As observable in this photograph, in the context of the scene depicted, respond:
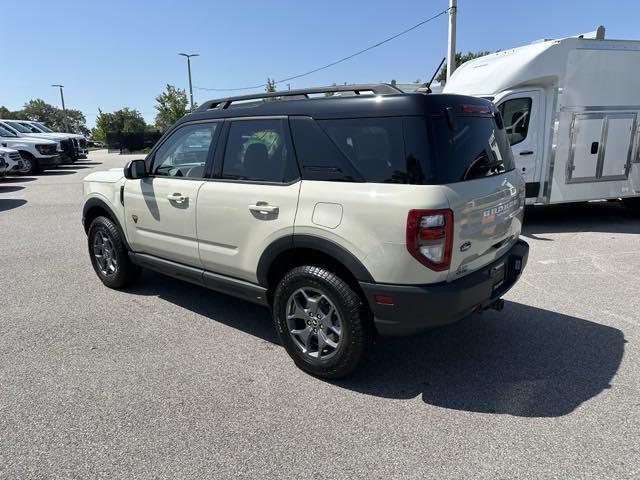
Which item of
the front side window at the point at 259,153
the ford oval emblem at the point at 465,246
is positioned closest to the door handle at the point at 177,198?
the front side window at the point at 259,153

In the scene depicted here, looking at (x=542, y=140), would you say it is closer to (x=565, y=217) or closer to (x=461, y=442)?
(x=565, y=217)

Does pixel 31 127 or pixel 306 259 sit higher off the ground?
pixel 31 127

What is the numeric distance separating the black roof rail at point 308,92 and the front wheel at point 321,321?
124cm

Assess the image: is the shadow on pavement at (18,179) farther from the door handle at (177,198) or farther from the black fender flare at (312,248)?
the black fender flare at (312,248)

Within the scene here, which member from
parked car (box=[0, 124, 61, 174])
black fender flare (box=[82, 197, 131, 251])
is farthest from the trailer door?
parked car (box=[0, 124, 61, 174])

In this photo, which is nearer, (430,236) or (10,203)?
(430,236)

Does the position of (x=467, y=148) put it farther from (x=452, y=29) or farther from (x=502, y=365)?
(x=452, y=29)

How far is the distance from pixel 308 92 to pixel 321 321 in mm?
1672

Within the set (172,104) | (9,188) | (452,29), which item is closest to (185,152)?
(452,29)

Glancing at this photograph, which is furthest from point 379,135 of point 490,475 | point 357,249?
point 490,475

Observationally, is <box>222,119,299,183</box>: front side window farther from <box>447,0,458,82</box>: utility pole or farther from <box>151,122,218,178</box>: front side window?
<box>447,0,458,82</box>: utility pole

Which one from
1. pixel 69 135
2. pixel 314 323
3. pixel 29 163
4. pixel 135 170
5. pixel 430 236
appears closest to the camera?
pixel 430 236

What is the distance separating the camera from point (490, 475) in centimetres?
225

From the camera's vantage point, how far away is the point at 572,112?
7.46 meters
